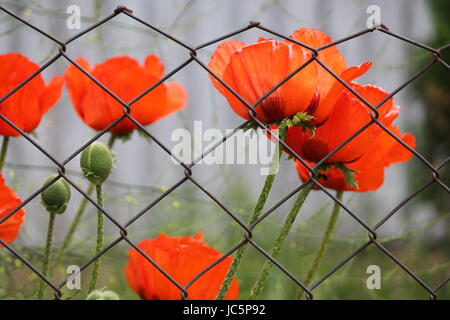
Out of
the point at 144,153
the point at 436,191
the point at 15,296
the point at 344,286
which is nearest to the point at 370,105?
the point at 15,296

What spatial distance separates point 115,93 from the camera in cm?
88

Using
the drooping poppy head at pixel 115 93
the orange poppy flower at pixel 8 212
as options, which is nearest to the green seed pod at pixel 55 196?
the orange poppy flower at pixel 8 212

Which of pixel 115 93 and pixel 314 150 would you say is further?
pixel 115 93

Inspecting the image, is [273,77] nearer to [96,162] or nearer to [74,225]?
[96,162]

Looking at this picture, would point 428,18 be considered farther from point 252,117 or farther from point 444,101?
point 252,117

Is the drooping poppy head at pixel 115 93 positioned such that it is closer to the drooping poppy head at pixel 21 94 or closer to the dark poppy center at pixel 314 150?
the drooping poppy head at pixel 21 94

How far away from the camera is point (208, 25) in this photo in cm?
241

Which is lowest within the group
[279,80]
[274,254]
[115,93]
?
[274,254]

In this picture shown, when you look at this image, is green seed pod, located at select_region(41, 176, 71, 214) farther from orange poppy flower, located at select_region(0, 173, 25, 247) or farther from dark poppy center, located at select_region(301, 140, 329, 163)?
dark poppy center, located at select_region(301, 140, 329, 163)

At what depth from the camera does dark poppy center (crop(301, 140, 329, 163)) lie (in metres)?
0.74

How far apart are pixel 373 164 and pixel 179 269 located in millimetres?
216

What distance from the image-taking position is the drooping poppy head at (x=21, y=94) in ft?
2.68

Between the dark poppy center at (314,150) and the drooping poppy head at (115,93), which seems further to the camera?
the drooping poppy head at (115,93)

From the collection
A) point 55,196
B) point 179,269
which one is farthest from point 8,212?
point 179,269
